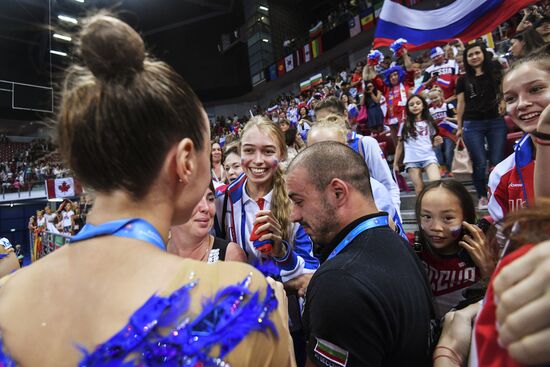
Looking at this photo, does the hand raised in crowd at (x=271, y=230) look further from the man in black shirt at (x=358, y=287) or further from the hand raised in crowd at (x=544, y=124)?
the hand raised in crowd at (x=544, y=124)

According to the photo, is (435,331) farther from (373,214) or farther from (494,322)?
(494,322)

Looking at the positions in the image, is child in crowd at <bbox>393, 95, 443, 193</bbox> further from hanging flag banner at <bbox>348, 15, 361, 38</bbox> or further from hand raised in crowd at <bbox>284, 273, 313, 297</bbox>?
hanging flag banner at <bbox>348, 15, 361, 38</bbox>

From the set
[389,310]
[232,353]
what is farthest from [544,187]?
[232,353]

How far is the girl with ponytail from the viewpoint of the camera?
175cm

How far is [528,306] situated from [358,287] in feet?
1.71

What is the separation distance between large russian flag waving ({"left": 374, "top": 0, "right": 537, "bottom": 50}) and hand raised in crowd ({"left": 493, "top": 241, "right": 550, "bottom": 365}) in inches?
134

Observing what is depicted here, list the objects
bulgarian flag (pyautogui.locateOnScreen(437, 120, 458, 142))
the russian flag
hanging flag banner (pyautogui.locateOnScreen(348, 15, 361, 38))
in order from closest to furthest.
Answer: bulgarian flag (pyautogui.locateOnScreen(437, 120, 458, 142)), the russian flag, hanging flag banner (pyautogui.locateOnScreen(348, 15, 361, 38))

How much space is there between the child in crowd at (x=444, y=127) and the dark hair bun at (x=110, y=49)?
164 inches

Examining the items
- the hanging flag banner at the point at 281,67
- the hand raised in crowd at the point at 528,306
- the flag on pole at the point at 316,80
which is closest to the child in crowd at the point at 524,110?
the hand raised in crowd at the point at 528,306

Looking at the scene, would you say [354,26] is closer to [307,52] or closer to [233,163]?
[307,52]

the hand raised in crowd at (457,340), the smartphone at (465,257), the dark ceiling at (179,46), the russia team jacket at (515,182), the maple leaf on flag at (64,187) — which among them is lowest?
the hand raised in crowd at (457,340)

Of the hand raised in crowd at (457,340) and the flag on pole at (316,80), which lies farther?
the flag on pole at (316,80)

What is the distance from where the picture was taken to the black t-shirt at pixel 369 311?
897 mm

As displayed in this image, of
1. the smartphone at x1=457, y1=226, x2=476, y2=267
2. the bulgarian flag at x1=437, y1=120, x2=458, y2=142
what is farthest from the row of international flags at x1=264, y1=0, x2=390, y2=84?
the smartphone at x1=457, y1=226, x2=476, y2=267
